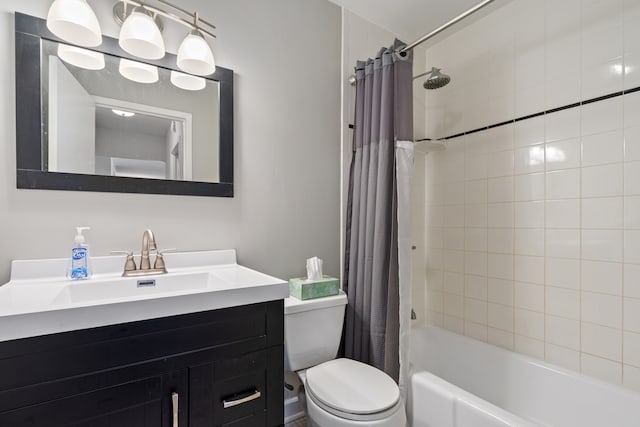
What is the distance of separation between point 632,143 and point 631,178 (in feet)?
0.54

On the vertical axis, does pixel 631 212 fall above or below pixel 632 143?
below

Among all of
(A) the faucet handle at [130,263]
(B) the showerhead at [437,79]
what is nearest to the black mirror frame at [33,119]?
(A) the faucet handle at [130,263]

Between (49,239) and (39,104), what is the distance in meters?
0.50

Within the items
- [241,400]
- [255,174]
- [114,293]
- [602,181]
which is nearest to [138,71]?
[255,174]

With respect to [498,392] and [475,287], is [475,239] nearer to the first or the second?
[475,287]

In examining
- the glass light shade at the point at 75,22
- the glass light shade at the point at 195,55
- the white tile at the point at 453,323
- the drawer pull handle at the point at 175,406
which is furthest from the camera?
the white tile at the point at 453,323

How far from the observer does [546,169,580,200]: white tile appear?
5.39ft

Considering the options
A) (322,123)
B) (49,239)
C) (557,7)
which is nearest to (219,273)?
(49,239)

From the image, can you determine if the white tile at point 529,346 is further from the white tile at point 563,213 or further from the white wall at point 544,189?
the white tile at point 563,213

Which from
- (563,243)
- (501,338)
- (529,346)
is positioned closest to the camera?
(563,243)

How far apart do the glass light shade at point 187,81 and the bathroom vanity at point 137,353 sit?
0.89 metres

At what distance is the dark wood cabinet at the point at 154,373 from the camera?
75 centimetres

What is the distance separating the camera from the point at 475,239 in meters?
2.08

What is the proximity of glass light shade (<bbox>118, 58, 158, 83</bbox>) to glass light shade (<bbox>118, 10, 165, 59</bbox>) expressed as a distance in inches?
2.0
